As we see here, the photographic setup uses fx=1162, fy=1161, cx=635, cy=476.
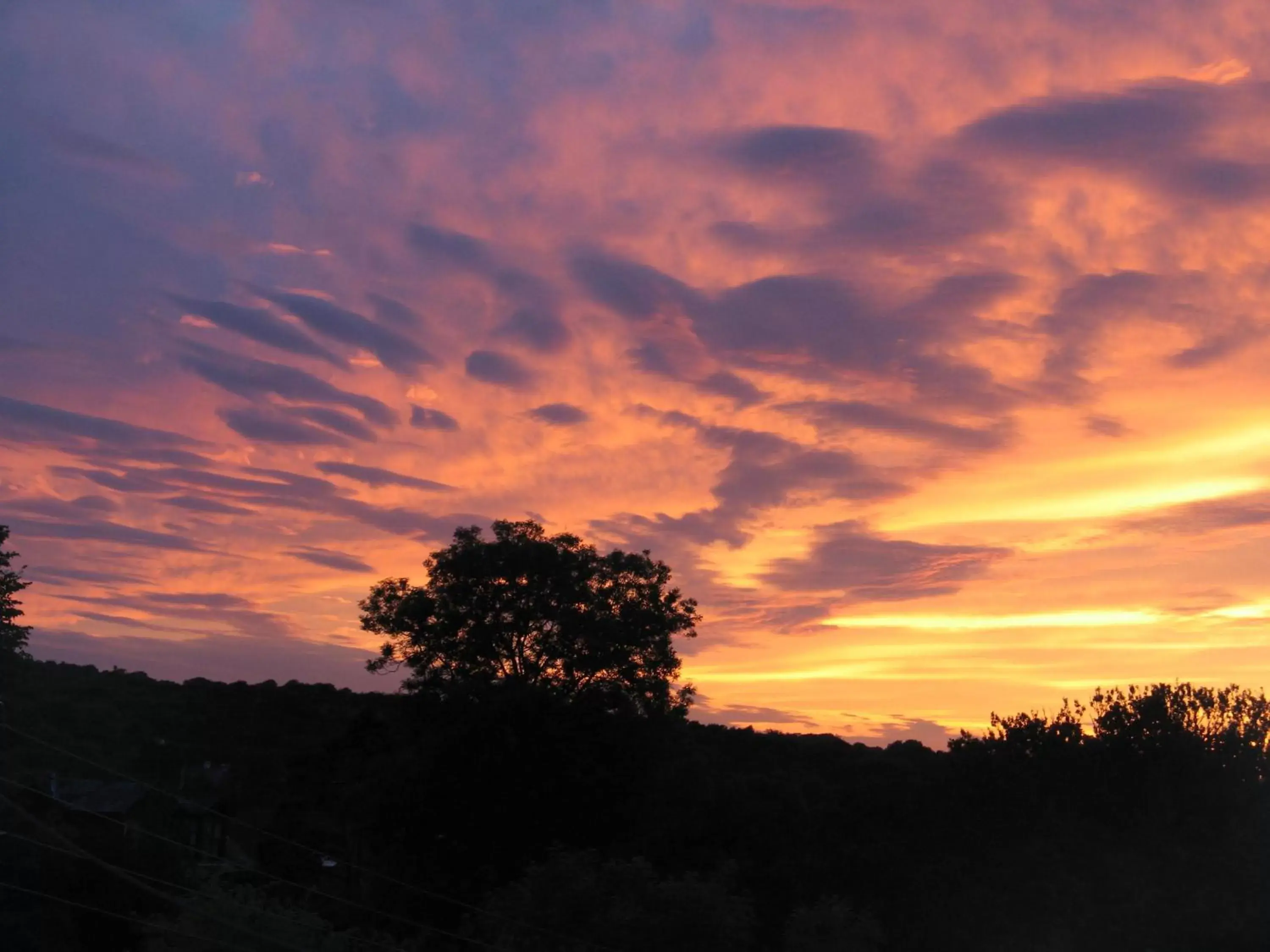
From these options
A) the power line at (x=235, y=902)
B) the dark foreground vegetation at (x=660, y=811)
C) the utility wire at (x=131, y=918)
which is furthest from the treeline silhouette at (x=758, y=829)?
the utility wire at (x=131, y=918)

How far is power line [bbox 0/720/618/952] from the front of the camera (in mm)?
25594

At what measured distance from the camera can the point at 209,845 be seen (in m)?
48.2

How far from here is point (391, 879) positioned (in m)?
39.6

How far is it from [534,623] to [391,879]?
11.3m

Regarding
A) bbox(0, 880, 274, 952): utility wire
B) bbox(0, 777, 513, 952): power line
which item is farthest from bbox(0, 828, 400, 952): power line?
bbox(0, 777, 513, 952): power line

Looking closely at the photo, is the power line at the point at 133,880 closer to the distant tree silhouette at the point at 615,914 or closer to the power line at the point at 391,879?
the power line at the point at 391,879

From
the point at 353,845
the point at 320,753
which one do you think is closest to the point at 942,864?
the point at 353,845

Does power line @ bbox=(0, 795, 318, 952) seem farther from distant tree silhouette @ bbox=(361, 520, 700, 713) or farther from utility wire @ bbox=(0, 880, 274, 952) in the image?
distant tree silhouette @ bbox=(361, 520, 700, 713)

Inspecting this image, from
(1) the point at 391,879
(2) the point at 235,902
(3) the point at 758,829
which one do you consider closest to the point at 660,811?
(3) the point at 758,829

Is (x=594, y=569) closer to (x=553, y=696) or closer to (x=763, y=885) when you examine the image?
(x=553, y=696)

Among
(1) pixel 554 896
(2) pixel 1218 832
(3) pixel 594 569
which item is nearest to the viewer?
(1) pixel 554 896

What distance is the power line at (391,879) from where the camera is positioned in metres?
25.6

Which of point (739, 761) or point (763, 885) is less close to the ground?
point (739, 761)

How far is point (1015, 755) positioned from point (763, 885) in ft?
42.3
